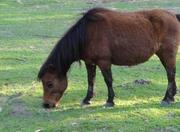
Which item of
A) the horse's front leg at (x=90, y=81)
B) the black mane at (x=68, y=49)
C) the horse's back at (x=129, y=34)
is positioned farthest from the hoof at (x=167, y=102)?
the black mane at (x=68, y=49)

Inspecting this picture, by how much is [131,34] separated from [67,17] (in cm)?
1370

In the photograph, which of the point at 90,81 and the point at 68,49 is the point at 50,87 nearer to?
the point at 68,49

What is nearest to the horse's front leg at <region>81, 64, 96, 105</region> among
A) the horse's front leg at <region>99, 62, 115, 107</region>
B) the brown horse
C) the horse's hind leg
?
the brown horse

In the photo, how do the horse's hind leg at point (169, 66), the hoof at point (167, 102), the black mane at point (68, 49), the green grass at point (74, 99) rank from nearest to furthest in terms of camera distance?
the green grass at point (74, 99) < the black mane at point (68, 49) < the hoof at point (167, 102) < the horse's hind leg at point (169, 66)

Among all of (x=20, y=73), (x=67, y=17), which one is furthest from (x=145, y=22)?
(x=67, y=17)

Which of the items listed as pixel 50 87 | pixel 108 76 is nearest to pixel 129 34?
pixel 108 76

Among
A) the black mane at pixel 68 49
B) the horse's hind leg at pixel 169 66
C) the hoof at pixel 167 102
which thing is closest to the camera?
the black mane at pixel 68 49

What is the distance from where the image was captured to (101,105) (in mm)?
9531

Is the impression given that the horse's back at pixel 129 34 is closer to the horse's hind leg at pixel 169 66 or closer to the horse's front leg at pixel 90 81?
the horse's hind leg at pixel 169 66

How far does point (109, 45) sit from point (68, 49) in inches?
28.8

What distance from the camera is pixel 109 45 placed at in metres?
9.24

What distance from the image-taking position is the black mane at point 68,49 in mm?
9148

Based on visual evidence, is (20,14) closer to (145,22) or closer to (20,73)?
(20,73)

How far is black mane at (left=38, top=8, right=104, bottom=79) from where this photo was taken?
915 cm
